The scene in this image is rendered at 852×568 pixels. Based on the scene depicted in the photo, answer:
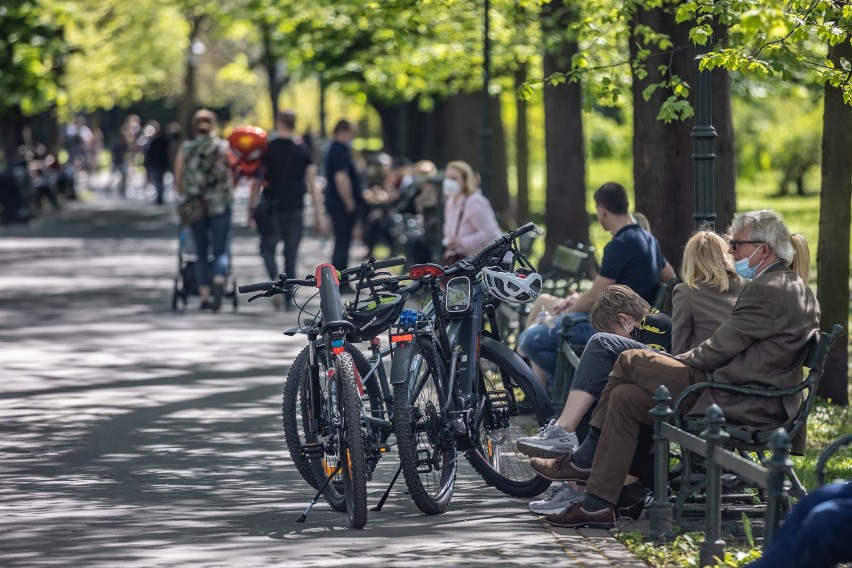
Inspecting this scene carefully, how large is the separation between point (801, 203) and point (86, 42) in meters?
23.3

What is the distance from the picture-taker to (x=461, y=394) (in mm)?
8281

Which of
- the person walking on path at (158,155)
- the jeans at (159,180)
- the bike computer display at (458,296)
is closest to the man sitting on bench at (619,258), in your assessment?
the bike computer display at (458,296)

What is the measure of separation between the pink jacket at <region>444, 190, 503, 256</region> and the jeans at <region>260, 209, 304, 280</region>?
11.0 ft

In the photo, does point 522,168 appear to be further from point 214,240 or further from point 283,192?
point 214,240

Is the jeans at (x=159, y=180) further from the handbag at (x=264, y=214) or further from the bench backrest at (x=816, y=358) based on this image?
the bench backrest at (x=816, y=358)

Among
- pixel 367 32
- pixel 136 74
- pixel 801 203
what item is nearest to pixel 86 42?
pixel 136 74

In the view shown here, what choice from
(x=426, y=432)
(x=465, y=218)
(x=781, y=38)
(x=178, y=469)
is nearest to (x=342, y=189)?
(x=465, y=218)

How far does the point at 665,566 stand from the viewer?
680 centimetres

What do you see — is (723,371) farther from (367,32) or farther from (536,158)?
(536,158)

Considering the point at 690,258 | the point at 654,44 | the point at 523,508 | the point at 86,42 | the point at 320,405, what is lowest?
the point at 523,508

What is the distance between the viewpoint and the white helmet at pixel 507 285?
8383mm

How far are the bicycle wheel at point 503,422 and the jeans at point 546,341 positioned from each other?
1668 millimetres

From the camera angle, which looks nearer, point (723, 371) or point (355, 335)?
point (723, 371)

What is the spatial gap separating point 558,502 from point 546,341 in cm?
259
